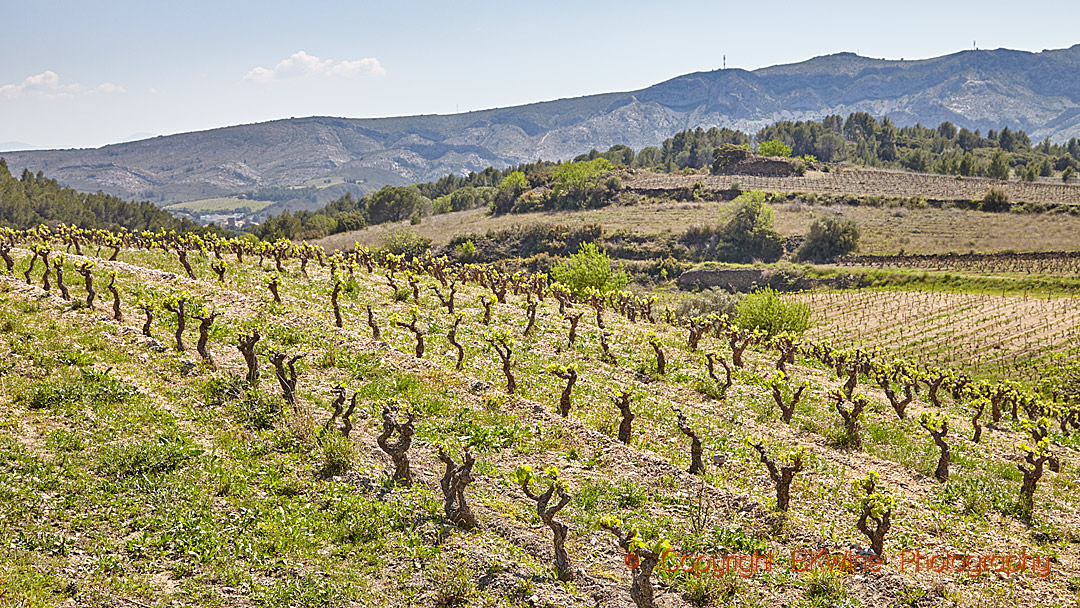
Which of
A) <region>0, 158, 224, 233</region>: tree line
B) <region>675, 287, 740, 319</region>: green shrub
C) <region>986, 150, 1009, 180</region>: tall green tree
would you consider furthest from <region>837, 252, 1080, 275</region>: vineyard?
<region>0, 158, 224, 233</region>: tree line

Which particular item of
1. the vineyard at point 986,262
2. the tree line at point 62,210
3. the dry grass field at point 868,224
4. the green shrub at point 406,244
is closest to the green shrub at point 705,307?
the vineyard at point 986,262

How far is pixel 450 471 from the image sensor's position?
13.7 m

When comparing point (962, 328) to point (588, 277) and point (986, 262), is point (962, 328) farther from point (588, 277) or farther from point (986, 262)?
point (986, 262)

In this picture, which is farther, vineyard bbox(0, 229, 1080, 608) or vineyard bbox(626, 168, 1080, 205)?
vineyard bbox(626, 168, 1080, 205)

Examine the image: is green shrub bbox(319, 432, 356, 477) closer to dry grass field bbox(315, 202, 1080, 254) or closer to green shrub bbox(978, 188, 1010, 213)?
dry grass field bbox(315, 202, 1080, 254)

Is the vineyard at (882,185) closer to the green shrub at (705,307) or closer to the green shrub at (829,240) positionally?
the green shrub at (829,240)

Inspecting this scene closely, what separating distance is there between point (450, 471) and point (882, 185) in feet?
532

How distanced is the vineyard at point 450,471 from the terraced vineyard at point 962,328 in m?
21.9

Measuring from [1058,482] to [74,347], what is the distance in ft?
Result: 93.1

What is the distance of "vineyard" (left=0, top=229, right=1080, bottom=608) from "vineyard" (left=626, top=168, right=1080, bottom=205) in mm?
122685

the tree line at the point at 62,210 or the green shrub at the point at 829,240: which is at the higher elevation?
the tree line at the point at 62,210

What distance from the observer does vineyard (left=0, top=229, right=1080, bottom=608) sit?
38.8ft

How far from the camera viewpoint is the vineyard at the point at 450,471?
38.8ft

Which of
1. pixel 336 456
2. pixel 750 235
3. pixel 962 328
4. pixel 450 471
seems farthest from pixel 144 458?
pixel 750 235
